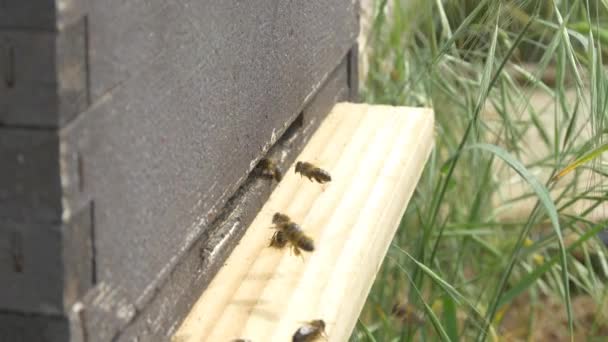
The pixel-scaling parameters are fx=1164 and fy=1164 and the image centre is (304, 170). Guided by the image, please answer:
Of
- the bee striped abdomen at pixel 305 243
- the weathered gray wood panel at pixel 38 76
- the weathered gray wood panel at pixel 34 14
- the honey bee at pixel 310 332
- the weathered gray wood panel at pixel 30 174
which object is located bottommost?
the honey bee at pixel 310 332

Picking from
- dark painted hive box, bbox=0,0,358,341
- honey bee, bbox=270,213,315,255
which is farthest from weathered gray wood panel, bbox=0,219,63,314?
honey bee, bbox=270,213,315,255

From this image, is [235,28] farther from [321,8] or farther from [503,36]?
[503,36]

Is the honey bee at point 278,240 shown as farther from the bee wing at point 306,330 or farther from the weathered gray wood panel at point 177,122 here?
the bee wing at point 306,330

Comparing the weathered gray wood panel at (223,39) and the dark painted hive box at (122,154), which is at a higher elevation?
the weathered gray wood panel at (223,39)

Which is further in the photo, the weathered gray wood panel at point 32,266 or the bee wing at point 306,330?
the bee wing at point 306,330

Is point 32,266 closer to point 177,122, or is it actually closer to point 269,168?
point 177,122

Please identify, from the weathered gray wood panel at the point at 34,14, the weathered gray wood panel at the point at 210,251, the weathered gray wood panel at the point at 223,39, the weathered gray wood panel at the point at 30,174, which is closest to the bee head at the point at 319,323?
the weathered gray wood panel at the point at 210,251
